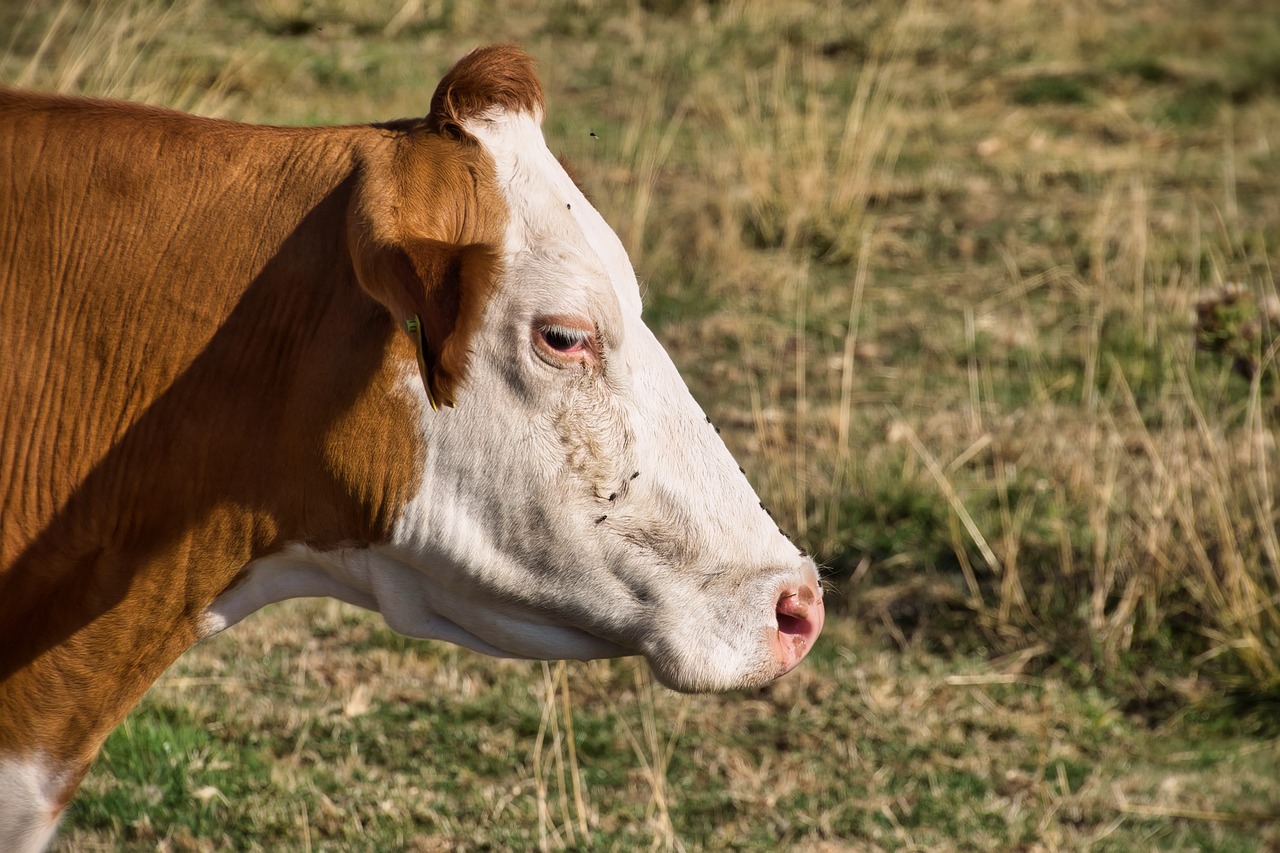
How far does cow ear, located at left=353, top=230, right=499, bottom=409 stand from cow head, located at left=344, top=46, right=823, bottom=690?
0.07ft

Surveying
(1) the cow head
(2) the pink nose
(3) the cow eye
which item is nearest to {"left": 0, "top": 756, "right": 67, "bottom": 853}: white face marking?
(1) the cow head

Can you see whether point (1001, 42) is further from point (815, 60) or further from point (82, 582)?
point (82, 582)

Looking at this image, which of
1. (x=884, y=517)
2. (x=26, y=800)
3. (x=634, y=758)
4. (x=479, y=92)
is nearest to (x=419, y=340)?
(x=479, y=92)

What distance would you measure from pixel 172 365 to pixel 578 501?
0.63 metres

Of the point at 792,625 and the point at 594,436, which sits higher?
the point at 594,436

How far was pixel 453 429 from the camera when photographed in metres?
2.06

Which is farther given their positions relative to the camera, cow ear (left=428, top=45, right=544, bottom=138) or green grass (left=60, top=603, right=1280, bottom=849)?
green grass (left=60, top=603, right=1280, bottom=849)

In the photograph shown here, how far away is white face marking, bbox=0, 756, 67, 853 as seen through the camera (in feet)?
6.93

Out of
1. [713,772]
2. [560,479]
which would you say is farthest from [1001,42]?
[560,479]

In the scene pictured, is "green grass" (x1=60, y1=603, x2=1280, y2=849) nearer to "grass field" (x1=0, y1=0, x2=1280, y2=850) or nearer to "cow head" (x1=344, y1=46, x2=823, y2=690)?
"grass field" (x1=0, y1=0, x2=1280, y2=850)

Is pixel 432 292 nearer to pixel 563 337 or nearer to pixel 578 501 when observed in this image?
pixel 563 337

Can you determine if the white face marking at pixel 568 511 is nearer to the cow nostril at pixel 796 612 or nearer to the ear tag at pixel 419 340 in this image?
the cow nostril at pixel 796 612

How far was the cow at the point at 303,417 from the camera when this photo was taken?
2018 millimetres

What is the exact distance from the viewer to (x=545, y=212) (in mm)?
2137
